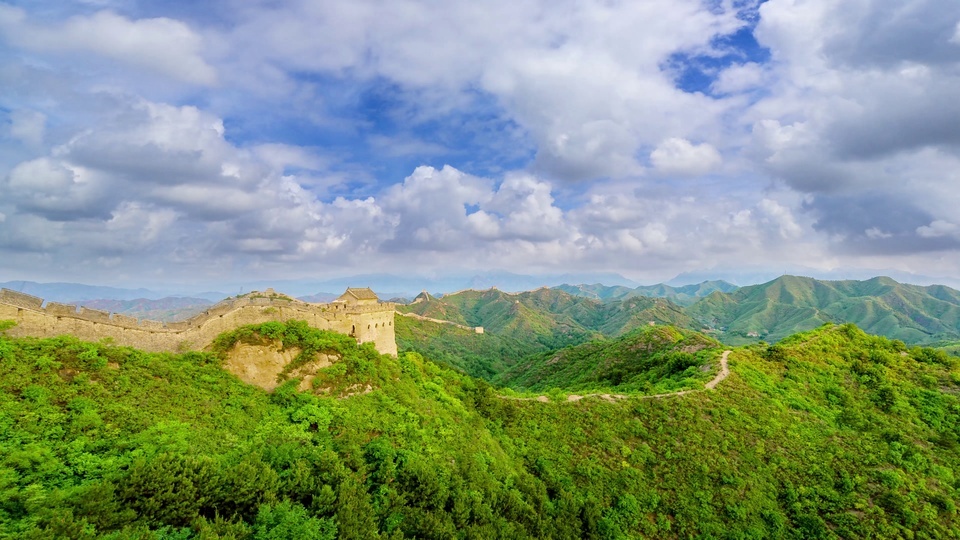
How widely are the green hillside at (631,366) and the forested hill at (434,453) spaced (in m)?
4.64

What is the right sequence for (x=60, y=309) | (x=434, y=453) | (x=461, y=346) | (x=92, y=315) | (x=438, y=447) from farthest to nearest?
1. (x=461, y=346)
2. (x=438, y=447)
3. (x=434, y=453)
4. (x=92, y=315)
5. (x=60, y=309)

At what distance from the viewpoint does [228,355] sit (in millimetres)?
26719

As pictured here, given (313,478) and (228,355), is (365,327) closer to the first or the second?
(228,355)

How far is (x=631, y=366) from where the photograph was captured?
62281mm

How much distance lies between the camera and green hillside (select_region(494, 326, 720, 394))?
155 ft

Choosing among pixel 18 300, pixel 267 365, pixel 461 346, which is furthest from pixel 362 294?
pixel 461 346

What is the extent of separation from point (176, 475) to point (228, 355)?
1352 centimetres

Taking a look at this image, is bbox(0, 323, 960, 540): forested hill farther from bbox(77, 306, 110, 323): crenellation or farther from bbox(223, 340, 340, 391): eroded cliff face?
bbox(77, 306, 110, 323): crenellation

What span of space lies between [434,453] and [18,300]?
23667 mm

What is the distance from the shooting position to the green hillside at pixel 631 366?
47122 millimetres

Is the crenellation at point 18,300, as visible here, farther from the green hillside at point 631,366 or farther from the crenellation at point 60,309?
the green hillside at point 631,366

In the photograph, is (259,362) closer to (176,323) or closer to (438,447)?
(176,323)

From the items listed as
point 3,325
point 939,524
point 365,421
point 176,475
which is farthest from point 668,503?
point 3,325

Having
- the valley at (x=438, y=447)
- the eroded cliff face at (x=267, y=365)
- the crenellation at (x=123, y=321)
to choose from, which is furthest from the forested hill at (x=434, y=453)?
the crenellation at (x=123, y=321)
